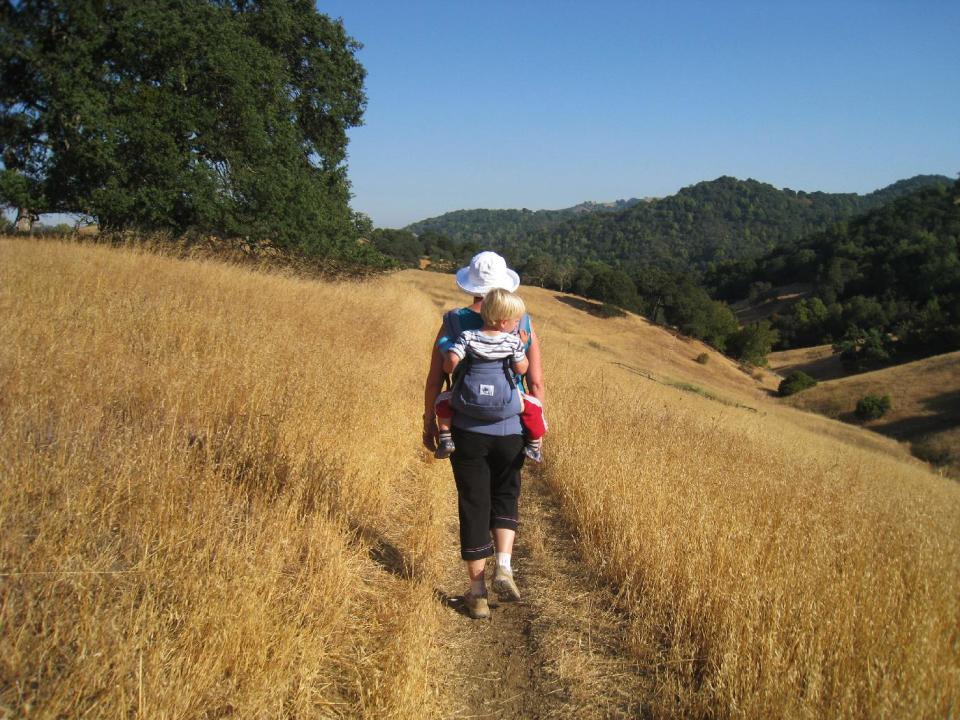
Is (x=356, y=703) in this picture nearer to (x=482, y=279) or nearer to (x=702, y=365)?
(x=482, y=279)

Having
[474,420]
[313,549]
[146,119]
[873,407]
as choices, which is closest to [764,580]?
[474,420]

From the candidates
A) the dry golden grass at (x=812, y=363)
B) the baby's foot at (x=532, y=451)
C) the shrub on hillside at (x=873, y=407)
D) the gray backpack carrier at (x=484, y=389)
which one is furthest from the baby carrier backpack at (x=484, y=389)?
the dry golden grass at (x=812, y=363)

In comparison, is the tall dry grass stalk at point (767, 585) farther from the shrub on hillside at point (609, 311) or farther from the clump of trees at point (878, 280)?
the clump of trees at point (878, 280)

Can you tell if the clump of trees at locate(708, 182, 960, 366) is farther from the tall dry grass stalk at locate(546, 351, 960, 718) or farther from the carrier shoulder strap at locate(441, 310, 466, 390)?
the carrier shoulder strap at locate(441, 310, 466, 390)

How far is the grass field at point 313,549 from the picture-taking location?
2.00 metres

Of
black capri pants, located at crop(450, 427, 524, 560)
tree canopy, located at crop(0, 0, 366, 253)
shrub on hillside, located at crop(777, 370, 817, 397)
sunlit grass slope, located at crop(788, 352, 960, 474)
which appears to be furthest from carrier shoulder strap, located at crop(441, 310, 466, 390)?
shrub on hillside, located at crop(777, 370, 817, 397)

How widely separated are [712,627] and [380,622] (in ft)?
5.76

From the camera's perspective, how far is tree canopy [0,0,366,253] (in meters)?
12.9

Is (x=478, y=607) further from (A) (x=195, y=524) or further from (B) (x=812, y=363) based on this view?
(B) (x=812, y=363)

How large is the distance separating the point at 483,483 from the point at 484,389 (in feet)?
1.91

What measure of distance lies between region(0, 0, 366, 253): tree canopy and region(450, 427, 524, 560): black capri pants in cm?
1366

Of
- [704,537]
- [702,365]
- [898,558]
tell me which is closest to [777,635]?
[704,537]

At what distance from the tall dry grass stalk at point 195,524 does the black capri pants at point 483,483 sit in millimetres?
466

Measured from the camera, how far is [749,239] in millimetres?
181000
